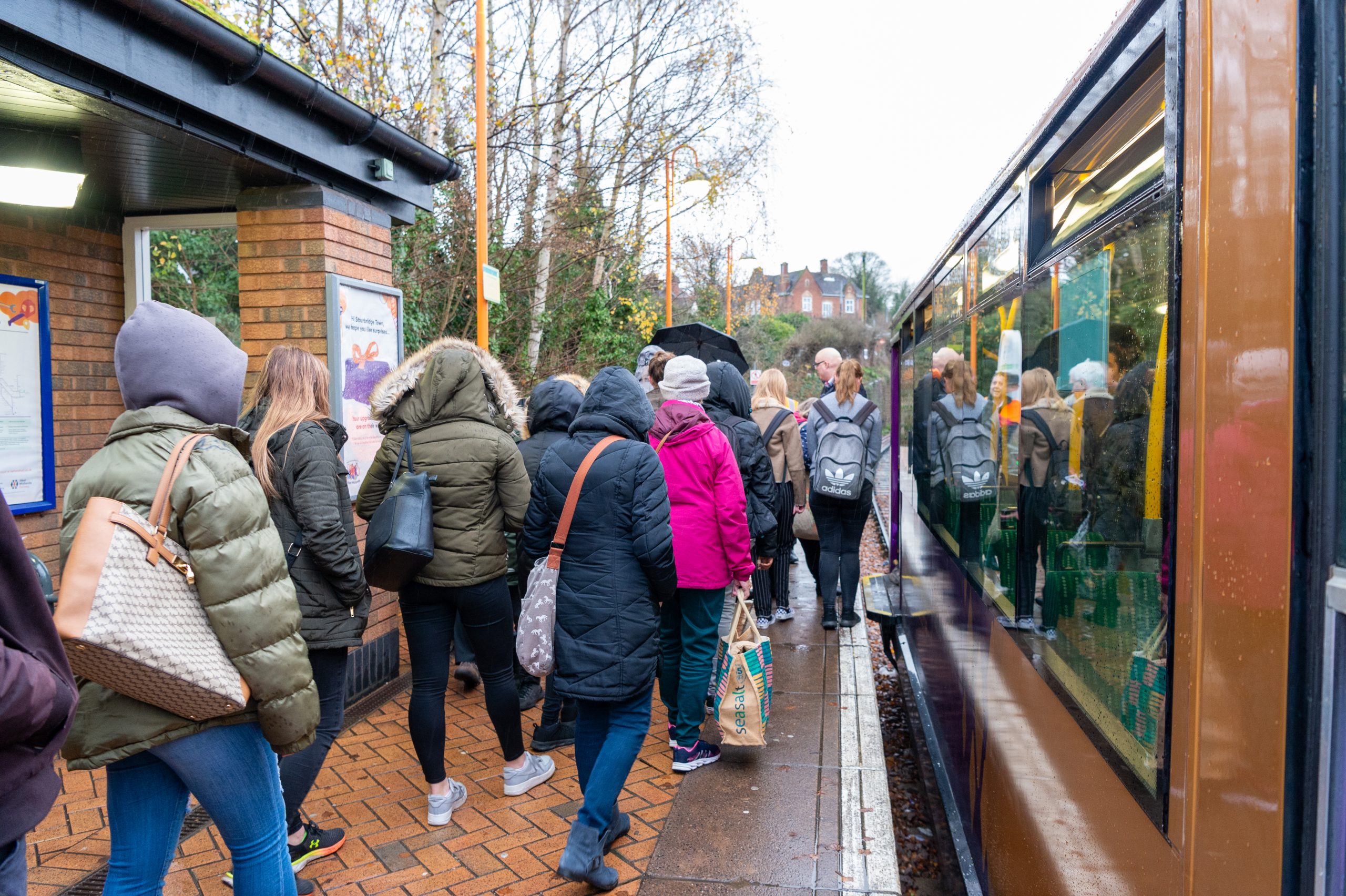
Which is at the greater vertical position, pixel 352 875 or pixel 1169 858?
pixel 1169 858

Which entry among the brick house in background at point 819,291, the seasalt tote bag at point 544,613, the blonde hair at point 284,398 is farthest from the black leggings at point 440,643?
the brick house in background at point 819,291

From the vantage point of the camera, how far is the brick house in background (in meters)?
92.7

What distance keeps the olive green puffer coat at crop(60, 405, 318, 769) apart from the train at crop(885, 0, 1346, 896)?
6.08 feet

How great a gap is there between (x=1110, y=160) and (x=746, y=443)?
10.9 feet

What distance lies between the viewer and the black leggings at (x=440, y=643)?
3.69 meters

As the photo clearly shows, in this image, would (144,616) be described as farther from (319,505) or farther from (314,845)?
(314,845)

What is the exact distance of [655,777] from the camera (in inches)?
174

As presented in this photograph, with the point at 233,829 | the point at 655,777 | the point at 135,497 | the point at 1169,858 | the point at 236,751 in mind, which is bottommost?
the point at 655,777

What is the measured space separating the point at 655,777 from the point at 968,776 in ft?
5.45

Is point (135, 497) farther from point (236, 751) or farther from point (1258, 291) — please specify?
point (1258, 291)

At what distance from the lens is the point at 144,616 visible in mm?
1980

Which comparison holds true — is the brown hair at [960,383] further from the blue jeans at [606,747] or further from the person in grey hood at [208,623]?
the person in grey hood at [208,623]

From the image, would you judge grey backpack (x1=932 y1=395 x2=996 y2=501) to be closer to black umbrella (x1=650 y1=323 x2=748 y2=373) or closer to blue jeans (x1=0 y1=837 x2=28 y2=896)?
blue jeans (x1=0 y1=837 x2=28 y2=896)

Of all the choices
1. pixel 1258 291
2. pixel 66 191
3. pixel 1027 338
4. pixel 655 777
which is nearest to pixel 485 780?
pixel 655 777
